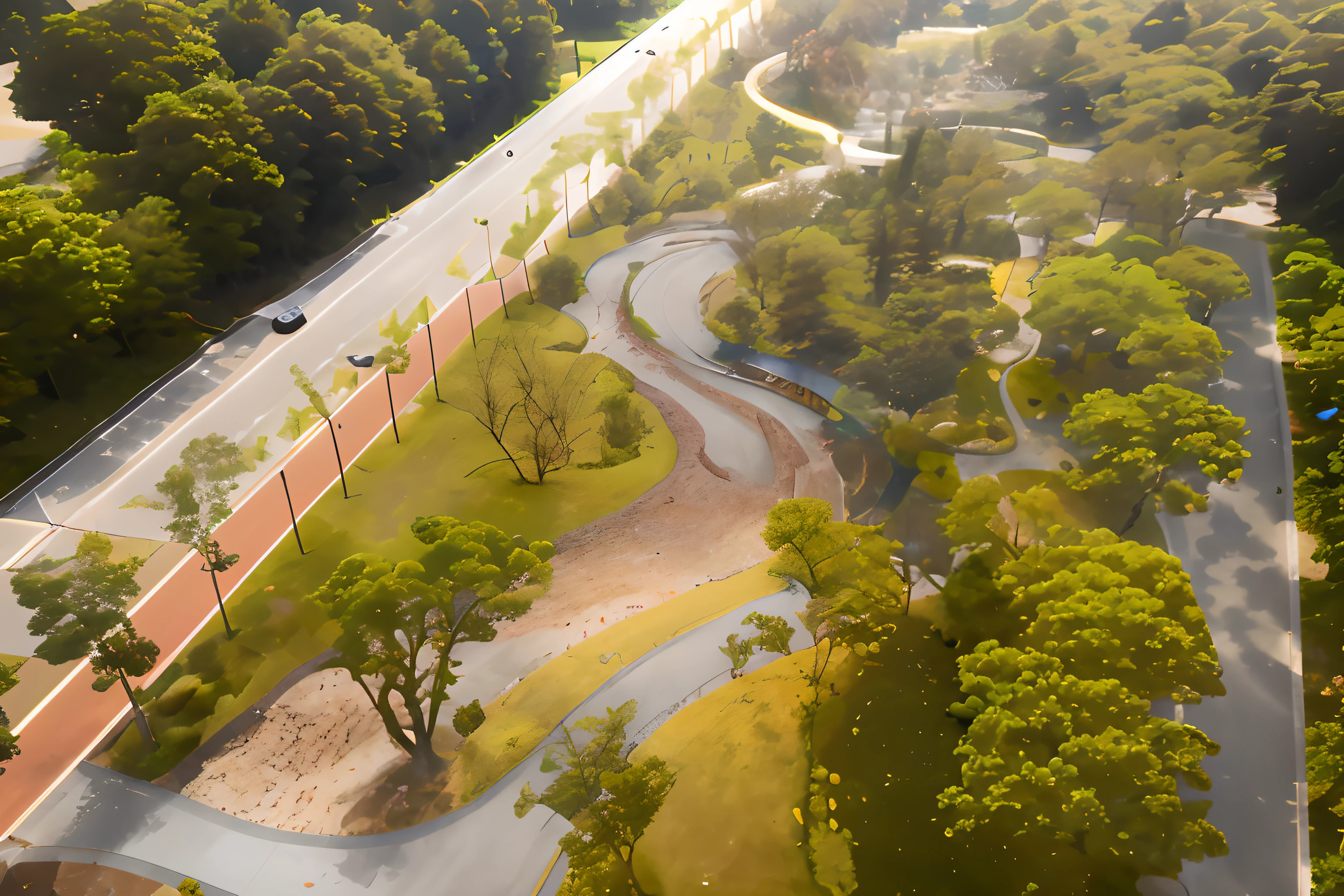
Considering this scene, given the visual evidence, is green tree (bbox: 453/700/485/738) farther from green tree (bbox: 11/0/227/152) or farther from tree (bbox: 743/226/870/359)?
green tree (bbox: 11/0/227/152)

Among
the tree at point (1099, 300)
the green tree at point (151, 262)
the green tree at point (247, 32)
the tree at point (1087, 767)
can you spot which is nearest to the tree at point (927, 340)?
the tree at point (1099, 300)

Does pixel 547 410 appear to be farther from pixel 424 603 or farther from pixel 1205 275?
pixel 1205 275

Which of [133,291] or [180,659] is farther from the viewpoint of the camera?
[133,291]

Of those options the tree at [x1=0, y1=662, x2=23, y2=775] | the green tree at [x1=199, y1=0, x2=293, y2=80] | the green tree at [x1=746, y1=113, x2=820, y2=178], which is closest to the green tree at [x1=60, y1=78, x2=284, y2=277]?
the green tree at [x1=199, y1=0, x2=293, y2=80]

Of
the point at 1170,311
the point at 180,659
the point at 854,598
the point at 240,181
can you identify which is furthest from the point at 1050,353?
the point at 240,181

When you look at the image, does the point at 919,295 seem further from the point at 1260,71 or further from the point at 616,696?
the point at 1260,71

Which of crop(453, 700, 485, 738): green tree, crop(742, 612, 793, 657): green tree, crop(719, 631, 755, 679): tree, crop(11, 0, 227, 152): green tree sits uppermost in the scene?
crop(11, 0, 227, 152): green tree
